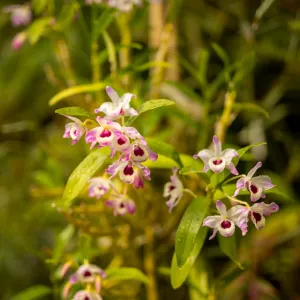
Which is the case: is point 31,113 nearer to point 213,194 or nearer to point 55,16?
point 55,16

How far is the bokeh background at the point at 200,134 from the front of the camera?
3.46 ft

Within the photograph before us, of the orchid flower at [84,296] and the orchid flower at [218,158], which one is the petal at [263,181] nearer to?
the orchid flower at [218,158]

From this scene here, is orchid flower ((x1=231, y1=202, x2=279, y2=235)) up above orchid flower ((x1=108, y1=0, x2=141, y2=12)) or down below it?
below

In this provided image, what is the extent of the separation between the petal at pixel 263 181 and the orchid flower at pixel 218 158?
0.08 feet

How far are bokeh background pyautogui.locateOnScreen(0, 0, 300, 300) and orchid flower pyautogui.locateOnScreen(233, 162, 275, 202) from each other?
37cm

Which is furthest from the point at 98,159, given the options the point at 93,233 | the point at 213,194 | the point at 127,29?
the point at 127,29

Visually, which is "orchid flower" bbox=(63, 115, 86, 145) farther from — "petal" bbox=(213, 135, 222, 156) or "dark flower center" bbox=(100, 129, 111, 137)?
"petal" bbox=(213, 135, 222, 156)

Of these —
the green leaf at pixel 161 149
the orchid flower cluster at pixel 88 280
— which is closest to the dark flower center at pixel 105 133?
the green leaf at pixel 161 149

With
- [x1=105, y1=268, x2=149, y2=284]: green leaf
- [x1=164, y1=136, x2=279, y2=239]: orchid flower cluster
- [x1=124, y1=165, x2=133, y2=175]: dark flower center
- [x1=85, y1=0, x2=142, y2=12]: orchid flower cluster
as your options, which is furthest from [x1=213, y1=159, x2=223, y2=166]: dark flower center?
[x1=85, y1=0, x2=142, y2=12]: orchid flower cluster

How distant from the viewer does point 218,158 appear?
0.57 m

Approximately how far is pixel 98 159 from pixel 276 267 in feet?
2.43

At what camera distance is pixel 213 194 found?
62 centimetres

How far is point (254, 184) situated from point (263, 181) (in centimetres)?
1

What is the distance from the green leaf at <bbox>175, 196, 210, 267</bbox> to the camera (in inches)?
22.7
